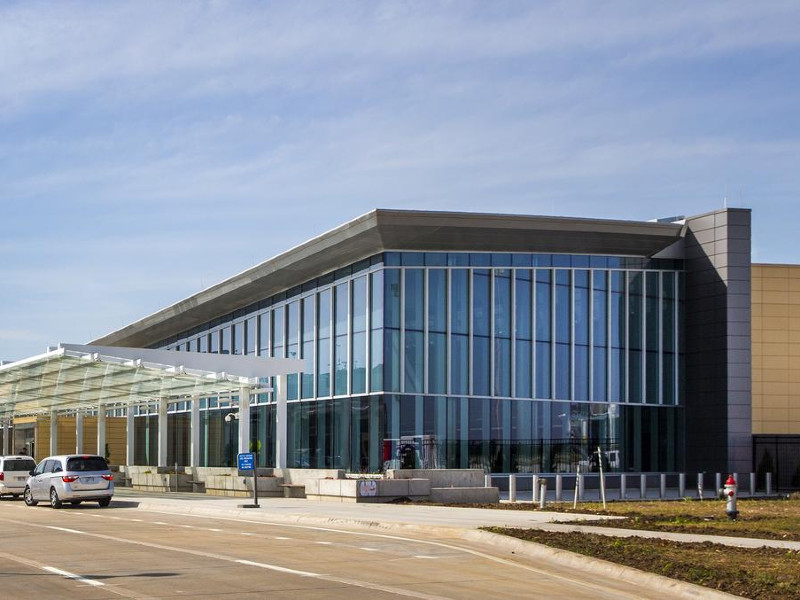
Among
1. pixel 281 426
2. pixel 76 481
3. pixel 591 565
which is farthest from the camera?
pixel 281 426

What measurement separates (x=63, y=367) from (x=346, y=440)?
1138cm

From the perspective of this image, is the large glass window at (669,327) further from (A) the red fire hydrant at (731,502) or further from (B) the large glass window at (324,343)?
(A) the red fire hydrant at (731,502)

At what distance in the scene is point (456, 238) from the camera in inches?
A: 1793

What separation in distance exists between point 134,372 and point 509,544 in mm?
25602

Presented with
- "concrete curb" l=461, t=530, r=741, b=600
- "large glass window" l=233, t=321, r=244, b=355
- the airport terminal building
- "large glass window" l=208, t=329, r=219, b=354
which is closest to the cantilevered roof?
the airport terminal building

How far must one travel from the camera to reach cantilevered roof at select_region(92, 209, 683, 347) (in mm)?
44125

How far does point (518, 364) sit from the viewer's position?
46.9 m

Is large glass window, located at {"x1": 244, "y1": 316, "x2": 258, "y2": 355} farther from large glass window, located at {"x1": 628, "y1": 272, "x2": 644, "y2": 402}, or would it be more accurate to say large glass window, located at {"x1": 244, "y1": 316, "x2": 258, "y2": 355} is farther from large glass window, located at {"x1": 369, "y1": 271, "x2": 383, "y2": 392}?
large glass window, located at {"x1": 628, "y1": 272, "x2": 644, "y2": 402}

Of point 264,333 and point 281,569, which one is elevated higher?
point 264,333

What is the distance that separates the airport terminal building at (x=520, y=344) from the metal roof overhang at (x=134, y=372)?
44.9 inches

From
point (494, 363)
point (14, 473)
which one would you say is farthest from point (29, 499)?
→ point (494, 363)

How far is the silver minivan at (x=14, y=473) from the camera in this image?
4103 cm

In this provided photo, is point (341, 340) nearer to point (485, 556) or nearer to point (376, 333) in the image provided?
point (376, 333)

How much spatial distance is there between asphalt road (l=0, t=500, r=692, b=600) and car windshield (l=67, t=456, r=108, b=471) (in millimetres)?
10090
